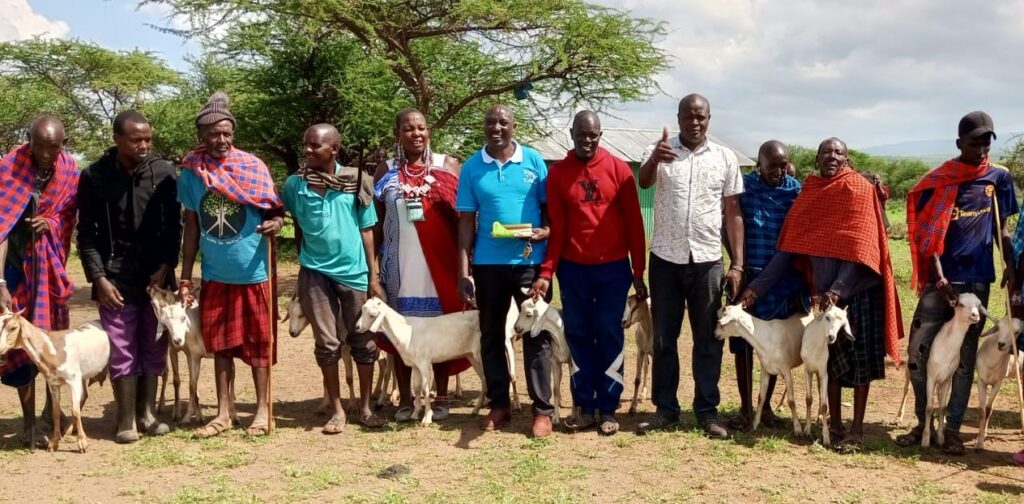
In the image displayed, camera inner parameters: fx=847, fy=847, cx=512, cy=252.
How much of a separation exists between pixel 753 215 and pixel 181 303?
13.8 feet

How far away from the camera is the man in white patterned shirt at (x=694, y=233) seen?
5.80 m

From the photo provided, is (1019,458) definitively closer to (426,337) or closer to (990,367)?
(990,367)

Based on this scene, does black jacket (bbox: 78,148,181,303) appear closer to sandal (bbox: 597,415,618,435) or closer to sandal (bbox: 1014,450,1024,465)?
sandal (bbox: 597,415,618,435)

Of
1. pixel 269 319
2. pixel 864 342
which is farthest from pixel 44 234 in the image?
pixel 864 342

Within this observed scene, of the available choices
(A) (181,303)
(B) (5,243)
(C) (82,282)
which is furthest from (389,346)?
(C) (82,282)

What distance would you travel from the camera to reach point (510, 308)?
6.33 m

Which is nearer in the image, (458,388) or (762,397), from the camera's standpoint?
(762,397)

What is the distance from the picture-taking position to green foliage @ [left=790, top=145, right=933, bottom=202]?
40469mm

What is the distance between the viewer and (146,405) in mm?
6395

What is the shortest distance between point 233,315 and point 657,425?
3.22m

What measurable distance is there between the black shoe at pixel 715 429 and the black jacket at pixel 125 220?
13.6 ft

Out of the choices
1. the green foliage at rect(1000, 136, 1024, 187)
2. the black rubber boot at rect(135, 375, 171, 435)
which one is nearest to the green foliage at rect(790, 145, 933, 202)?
the green foliage at rect(1000, 136, 1024, 187)

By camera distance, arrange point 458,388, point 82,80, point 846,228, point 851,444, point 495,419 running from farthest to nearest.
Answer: point 82,80, point 458,388, point 495,419, point 851,444, point 846,228

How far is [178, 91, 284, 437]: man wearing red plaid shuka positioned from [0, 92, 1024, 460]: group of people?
0.02m
